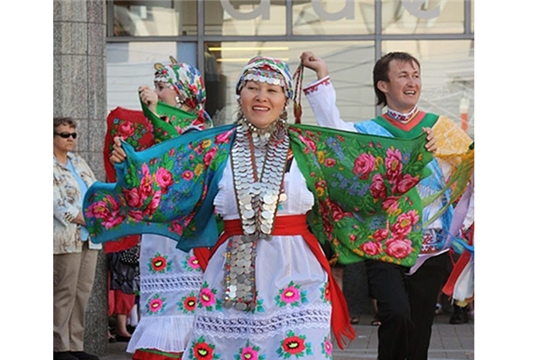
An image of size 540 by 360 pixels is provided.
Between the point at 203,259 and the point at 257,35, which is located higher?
the point at 257,35

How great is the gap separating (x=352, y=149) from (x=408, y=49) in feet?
25.0

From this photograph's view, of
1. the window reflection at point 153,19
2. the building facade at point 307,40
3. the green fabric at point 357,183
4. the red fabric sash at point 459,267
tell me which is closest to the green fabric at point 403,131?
the red fabric sash at point 459,267

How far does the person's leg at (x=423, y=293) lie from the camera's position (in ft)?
27.9

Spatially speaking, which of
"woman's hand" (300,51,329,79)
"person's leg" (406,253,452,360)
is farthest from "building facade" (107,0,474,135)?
"woman's hand" (300,51,329,79)

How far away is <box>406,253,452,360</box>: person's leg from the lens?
27.9 ft

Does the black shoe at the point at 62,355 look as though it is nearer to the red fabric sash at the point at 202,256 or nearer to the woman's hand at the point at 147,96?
the red fabric sash at the point at 202,256

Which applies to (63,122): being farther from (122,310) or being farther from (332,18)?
(332,18)

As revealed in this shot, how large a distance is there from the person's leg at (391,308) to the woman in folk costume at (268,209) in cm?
112

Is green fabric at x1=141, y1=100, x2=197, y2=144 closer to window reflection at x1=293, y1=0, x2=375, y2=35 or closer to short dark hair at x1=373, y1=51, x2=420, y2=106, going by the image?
short dark hair at x1=373, y1=51, x2=420, y2=106

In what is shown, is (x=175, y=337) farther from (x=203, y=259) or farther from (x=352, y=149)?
(x=352, y=149)

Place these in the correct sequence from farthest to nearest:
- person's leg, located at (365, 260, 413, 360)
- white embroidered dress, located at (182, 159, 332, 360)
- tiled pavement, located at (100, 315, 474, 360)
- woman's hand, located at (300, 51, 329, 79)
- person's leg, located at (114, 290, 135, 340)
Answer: person's leg, located at (114, 290, 135, 340) < tiled pavement, located at (100, 315, 474, 360) < person's leg, located at (365, 260, 413, 360) < woman's hand, located at (300, 51, 329, 79) < white embroidered dress, located at (182, 159, 332, 360)

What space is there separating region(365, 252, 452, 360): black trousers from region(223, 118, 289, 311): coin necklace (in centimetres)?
165
